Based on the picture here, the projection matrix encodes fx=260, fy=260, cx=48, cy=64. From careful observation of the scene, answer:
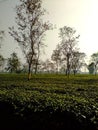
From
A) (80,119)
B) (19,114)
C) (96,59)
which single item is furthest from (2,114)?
(96,59)

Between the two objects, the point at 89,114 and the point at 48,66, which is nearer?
the point at 89,114

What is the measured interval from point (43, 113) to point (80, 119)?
75.9 inches

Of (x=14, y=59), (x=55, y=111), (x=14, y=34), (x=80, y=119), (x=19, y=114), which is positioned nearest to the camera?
(x=80, y=119)

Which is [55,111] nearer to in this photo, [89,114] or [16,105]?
[89,114]

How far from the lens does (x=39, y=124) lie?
1109cm

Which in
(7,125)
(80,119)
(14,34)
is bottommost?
(7,125)

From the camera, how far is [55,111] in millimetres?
10773

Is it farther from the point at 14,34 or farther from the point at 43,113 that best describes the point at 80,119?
the point at 14,34

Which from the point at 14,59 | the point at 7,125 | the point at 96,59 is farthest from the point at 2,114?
the point at 96,59

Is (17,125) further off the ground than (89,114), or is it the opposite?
(89,114)

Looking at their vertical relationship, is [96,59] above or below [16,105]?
above

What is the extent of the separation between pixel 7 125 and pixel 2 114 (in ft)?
2.65

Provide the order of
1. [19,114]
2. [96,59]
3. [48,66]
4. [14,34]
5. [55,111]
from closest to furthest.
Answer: [55,111], [19,114], [14,34], [96,59], [48,66]

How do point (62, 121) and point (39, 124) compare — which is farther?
point (39, 124)
